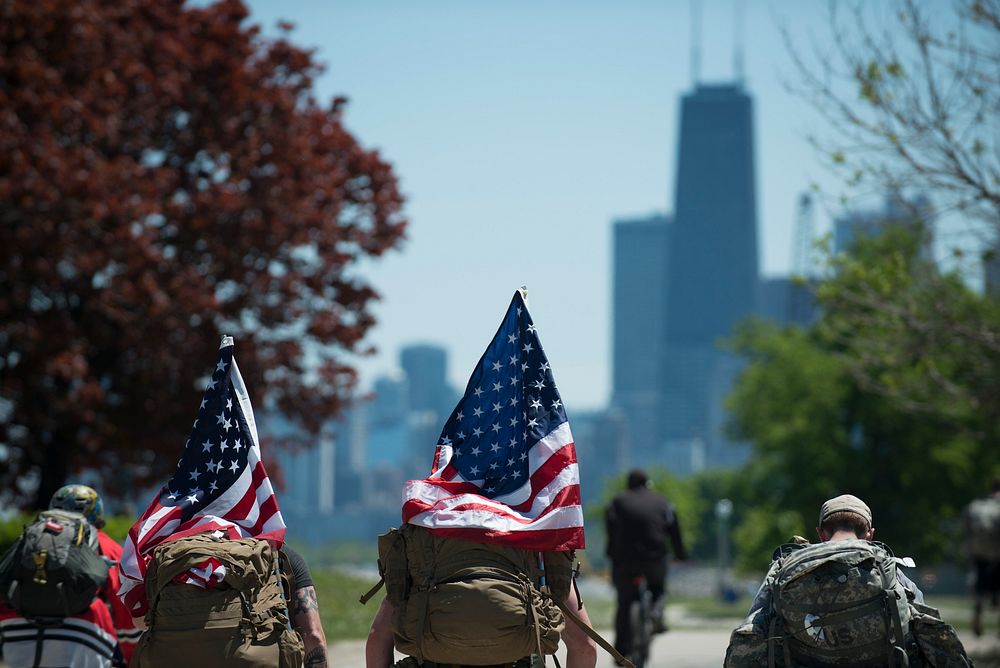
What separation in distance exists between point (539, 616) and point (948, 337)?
986 cm

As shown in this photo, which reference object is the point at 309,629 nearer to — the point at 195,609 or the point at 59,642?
the point at 195,609

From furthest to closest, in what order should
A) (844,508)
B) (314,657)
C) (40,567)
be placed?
(40,567) < (314,657) < (844,508)

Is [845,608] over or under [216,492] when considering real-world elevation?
under

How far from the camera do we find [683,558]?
12.9m

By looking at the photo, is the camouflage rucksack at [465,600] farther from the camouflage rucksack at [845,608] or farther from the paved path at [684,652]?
the paved path at [684,652]

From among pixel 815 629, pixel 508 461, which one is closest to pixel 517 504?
pixel 508 461

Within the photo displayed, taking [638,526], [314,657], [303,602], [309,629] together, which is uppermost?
[303,602]

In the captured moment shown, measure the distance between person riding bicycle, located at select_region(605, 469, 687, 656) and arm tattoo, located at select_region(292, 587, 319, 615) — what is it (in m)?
6.38

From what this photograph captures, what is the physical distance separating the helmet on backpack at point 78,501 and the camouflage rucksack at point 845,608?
382cm

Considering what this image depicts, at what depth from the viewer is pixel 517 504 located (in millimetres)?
5629

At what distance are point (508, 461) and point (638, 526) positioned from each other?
6595 millimetres

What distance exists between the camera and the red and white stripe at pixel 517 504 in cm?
536

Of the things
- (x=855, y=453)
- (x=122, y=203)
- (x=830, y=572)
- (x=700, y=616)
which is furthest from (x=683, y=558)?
(x=855, y=453)

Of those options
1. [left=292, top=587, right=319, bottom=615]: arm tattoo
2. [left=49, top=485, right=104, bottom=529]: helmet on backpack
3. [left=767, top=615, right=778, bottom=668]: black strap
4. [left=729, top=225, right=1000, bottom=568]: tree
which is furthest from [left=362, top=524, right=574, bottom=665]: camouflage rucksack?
[left=729, top=225, right=1000, bottom=568]: tree
